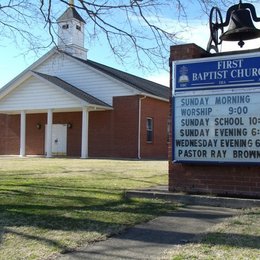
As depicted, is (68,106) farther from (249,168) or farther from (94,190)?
(249,168)

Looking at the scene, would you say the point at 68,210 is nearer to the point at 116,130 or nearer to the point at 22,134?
the point at 116,130

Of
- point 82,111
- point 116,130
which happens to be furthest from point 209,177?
point 82,111

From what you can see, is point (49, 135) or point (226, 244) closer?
point (226, 244)

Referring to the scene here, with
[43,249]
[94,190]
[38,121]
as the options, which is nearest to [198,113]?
[94,190]

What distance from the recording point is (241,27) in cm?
845

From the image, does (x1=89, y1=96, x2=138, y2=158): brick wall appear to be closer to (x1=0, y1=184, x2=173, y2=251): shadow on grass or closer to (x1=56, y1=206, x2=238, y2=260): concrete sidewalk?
(x1=0, y1=184, x2=173, y2=251): shadow on grass

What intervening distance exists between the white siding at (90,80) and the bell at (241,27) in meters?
18.7

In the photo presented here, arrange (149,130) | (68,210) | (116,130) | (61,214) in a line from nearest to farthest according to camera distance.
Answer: (61,214) → (68,210) → (116,130) → (149,130)

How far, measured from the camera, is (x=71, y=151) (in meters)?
30.2

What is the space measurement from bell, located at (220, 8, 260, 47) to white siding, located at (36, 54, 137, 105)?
18717 mm

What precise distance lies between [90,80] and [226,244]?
24704 mm

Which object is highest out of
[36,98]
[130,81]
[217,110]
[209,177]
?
[130,81]

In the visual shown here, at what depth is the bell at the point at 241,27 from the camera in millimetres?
8438

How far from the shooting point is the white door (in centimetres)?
3059
